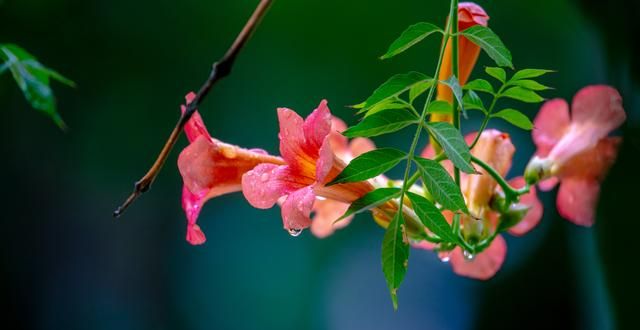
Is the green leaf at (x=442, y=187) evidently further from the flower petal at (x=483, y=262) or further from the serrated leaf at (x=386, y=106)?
the flower petal at (x=483, y=262)

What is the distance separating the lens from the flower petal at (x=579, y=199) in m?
0.65

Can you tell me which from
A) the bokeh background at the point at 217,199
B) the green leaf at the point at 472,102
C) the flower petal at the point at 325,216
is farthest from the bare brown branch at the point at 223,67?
the bokeh background at the point at 217,199

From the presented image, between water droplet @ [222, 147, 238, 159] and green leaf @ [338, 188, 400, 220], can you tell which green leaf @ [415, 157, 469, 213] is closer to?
green leaf @ [338, 188, 400, 220]

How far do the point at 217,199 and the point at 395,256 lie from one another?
9.55 ft

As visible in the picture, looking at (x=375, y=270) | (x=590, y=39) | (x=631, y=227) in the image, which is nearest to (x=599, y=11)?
(x=631, y=227)

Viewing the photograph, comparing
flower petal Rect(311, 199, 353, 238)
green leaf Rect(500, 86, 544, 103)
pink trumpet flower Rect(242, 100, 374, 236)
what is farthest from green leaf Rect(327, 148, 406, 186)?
flower petal Rect(311, 199, 353, 238)

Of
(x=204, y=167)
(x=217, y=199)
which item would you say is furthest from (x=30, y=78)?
(x=217, y=199)

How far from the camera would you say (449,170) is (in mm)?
664

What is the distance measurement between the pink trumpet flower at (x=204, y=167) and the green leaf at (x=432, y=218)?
15cm

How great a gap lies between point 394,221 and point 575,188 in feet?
0.99

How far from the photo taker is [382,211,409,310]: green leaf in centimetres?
42

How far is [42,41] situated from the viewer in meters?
3.44

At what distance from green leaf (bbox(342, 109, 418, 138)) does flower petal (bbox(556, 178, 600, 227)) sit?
28 cm

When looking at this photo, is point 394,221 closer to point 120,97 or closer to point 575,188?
point 575,188
